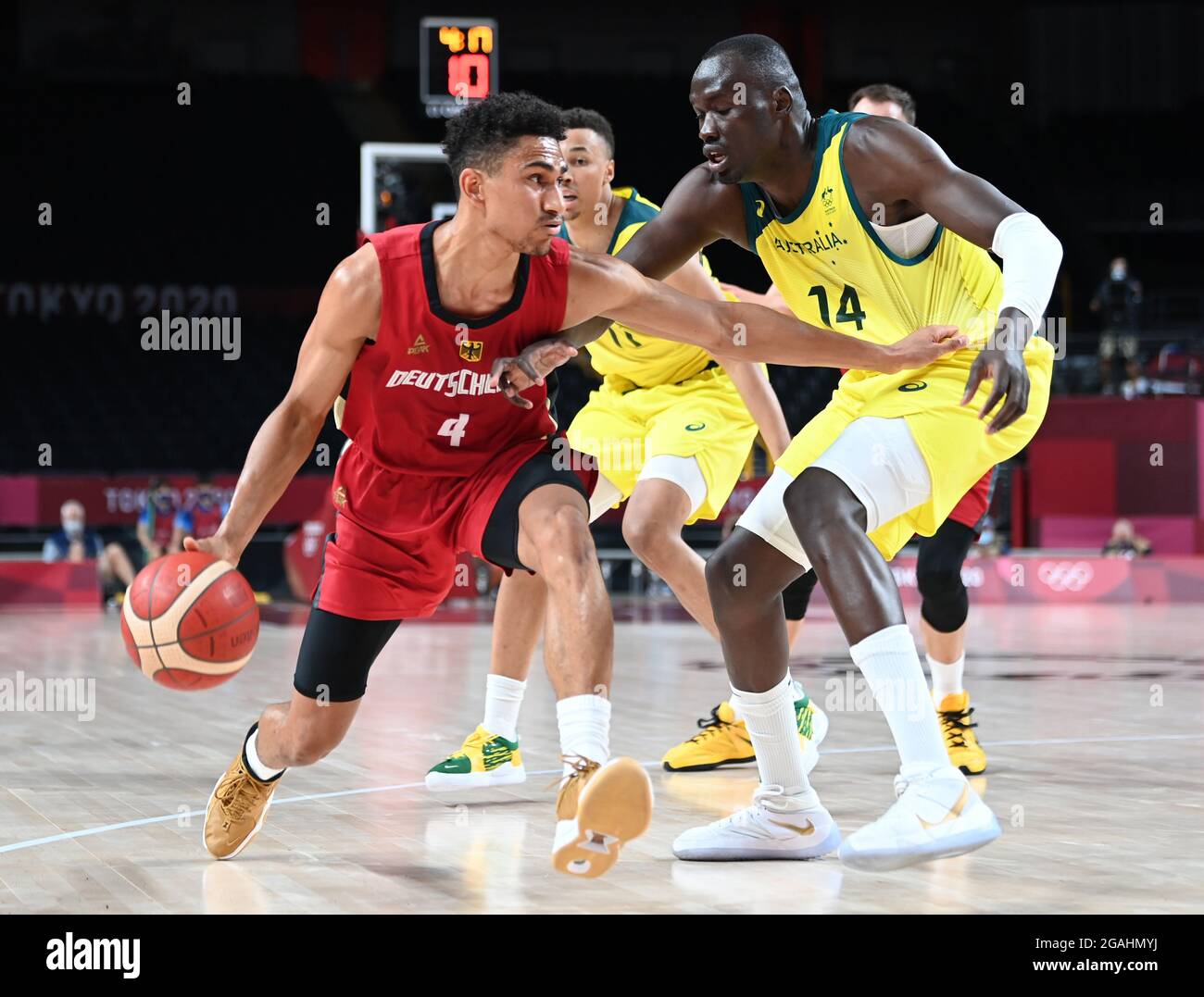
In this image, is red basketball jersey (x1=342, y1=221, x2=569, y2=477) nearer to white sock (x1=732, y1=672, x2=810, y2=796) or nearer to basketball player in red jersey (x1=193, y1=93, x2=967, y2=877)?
basketball player in red jersey (x1=193, y1=93, x2=967, y2=877)

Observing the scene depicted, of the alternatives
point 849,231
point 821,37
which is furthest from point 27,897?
point 821,37

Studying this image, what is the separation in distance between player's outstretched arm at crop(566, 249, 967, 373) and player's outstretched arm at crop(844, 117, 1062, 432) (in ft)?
1.04

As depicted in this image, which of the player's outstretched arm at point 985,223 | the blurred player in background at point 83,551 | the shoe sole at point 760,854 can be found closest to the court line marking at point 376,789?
the shoe sole at point 760,854

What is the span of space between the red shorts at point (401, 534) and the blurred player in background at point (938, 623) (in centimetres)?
169

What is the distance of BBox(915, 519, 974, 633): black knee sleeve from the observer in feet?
18.3

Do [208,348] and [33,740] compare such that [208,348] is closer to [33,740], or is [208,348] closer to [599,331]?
[33,740]

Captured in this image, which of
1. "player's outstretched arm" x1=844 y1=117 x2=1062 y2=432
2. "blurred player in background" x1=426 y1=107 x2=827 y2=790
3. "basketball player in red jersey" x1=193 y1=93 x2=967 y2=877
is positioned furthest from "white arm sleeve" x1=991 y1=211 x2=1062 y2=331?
"blurred player in background" x1=426 y1=107 x2=827 y2=790

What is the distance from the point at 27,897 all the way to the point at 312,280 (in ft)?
64.7

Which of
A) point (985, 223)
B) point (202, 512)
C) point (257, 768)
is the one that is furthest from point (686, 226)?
point (202, 512)

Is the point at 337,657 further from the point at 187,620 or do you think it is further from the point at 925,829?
the point at 925,829

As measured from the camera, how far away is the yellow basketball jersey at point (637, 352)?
18.5 feet

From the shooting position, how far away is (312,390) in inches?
146

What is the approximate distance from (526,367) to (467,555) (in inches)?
451

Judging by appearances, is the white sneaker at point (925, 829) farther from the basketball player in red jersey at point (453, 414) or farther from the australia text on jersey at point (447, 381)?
the australia text on jersey at point (447, 381)
